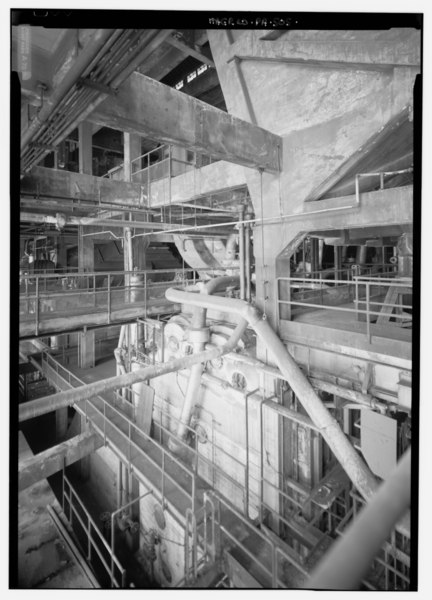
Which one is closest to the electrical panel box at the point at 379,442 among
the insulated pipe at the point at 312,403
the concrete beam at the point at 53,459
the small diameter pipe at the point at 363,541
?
the insulated pipe at the point at 312,403

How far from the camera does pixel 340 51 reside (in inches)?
163

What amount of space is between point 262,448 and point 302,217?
4.44 metres

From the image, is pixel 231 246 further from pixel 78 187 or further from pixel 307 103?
pixel 307 103

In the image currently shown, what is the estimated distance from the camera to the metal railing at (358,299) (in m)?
4.97

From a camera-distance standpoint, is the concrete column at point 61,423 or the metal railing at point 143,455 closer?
the metal railing at point 143,455

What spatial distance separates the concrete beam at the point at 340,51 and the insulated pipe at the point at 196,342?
4.33 meters

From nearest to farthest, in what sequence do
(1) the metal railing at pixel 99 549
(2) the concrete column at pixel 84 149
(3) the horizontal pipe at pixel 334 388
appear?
(1) the metal railing at pixel 99 549, (3) the horizontal pipe at pixel 334 388, (2) the concrete column at pixel 84 149

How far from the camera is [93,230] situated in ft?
48.5

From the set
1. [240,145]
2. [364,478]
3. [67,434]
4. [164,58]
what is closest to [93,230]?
[164,58]

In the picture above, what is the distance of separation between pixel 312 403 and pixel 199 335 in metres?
3.28

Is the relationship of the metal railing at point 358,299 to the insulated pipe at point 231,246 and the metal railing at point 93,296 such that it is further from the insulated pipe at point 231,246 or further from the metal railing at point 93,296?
the metal railing at point 93,296

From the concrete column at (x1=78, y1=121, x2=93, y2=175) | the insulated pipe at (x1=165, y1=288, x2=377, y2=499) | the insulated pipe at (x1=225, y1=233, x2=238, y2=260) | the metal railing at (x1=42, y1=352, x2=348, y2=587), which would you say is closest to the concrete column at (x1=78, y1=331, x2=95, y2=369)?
the metal railing at (x1=42, y1=352, x2=348, y2=587)

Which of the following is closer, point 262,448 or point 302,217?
point 302,217

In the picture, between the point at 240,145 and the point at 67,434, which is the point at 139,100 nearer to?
the point at 240,145
